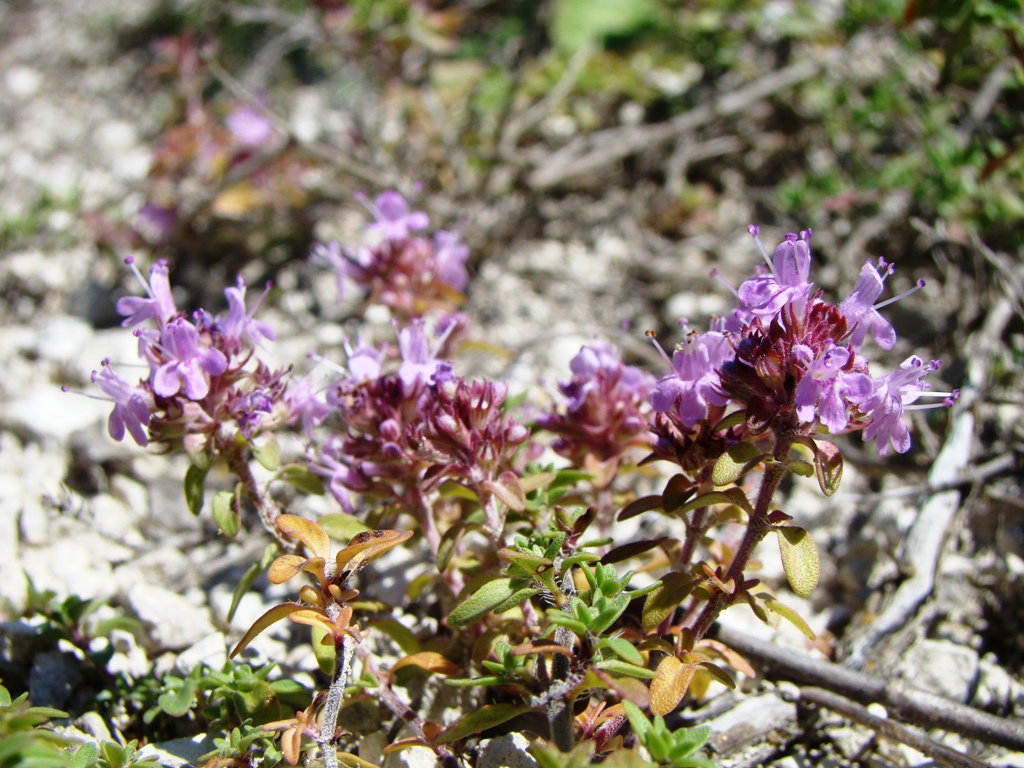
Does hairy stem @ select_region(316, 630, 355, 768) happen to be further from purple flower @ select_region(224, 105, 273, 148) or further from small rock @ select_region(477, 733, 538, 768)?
purple flower @ select_region(224, 105, 273, 148)

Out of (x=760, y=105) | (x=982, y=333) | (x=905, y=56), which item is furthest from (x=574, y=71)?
(x=982, y=333)

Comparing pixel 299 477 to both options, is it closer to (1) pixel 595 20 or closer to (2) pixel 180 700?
(2) pixel 180 700

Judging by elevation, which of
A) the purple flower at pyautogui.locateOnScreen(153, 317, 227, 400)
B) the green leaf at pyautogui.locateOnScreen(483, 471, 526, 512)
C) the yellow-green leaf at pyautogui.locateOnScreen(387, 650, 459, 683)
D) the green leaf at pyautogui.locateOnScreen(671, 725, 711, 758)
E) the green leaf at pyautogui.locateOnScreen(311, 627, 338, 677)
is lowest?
the yellow-green leaf at pyautogui.locateOnScreen(387, 650, 459, 683)

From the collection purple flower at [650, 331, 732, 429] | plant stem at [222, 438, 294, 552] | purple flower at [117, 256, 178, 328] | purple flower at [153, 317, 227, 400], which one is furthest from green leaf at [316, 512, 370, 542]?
purple flower at [650, 331, 732, 429]

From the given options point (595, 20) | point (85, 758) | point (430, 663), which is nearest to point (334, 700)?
point (430, 663)

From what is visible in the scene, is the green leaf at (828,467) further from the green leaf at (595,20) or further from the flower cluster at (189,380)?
the green leaf at (595,20)

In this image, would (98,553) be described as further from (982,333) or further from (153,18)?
(153,18)
